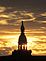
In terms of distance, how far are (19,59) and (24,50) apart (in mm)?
3053

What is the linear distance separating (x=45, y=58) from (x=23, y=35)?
173 inches

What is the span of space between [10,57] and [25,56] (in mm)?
2003

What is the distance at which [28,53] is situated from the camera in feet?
525

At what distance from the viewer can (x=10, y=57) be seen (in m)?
159

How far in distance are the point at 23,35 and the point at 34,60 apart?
397 cm

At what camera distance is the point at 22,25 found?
523 ft

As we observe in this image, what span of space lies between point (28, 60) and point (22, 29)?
4.41m

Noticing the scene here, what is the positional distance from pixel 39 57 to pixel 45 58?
0.82 m

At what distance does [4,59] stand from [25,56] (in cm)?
284

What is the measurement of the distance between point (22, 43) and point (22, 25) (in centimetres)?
249

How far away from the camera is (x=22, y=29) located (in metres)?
160

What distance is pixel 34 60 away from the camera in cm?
15838

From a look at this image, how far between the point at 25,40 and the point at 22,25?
2144mm

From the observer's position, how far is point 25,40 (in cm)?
16012
